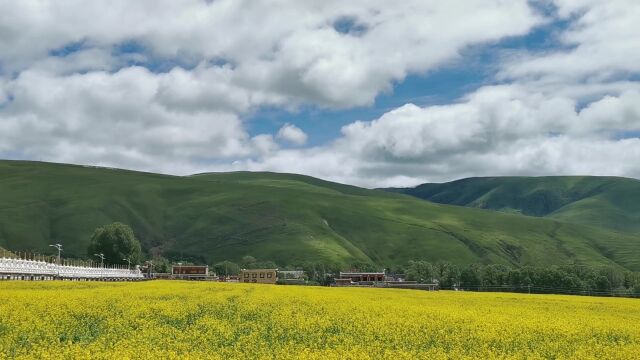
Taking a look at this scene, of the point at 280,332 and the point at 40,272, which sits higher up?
the point at 40,272

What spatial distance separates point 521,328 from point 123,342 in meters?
22.0

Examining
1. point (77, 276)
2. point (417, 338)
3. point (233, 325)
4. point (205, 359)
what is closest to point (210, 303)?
point (233, 325)

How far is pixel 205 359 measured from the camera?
69.6ft

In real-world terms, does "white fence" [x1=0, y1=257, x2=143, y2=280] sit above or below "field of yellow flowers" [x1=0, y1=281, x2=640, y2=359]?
above

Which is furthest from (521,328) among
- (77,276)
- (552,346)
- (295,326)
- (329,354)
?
(77,276)

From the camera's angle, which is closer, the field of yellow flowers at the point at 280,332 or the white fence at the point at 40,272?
the field of yellow flowers at the point at 280,332

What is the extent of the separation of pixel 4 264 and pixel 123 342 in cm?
8378

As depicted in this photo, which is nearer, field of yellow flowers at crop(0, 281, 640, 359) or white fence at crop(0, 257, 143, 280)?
field of yellow flowers at crop(0, 281, 640, 359)

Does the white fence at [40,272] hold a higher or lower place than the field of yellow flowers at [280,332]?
higher

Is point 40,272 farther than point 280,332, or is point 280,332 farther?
point 40,272

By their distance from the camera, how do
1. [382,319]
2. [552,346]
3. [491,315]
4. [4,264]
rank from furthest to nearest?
[4,264] → [491,315] → [382,319] → [552,346]

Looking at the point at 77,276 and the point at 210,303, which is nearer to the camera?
the point at 210,303

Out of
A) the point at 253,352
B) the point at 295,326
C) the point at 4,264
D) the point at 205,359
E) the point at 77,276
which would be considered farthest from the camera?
the point at 77,276

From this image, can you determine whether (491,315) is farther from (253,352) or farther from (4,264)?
(4,264)
